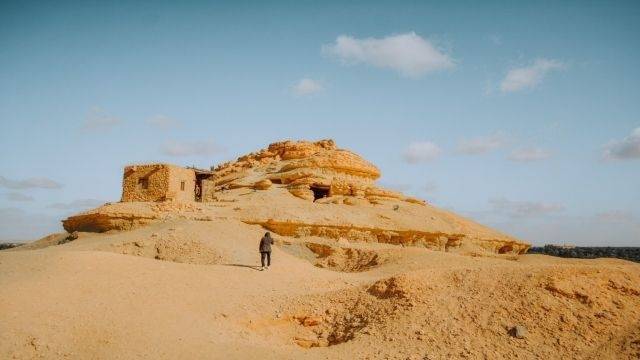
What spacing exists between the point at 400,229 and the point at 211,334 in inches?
610

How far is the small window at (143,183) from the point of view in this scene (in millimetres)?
22786

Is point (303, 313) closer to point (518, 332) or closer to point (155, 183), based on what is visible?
point (518, 332)

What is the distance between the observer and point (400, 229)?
73.7 feet

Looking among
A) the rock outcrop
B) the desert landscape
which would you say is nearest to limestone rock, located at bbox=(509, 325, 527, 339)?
the desert landscape

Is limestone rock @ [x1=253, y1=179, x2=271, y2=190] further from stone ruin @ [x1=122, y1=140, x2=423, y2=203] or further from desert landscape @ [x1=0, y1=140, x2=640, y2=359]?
desert landscape @ [x1=0, y1=140, x2=640, y2=359]

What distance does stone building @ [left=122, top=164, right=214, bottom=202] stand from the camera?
22312mm

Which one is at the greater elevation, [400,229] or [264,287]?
[400,229]

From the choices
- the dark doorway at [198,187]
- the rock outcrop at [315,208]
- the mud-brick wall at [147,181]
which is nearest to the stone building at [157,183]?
the mud-brick wall at [147,181]

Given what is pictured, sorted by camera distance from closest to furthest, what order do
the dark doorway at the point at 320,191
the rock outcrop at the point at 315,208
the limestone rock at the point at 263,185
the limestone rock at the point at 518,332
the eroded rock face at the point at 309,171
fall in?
the limestone rock at the point at 518,332 → the rock outcrop at the point at 315,208 → the eroded rock face at the point at 309,171 → the limestone rock at the point at 263,185 → the dark doorway at the point at 320,191

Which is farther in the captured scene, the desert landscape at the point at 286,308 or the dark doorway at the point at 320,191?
the dark doorway at the point at 320,191

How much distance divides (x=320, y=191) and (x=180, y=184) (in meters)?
8.81

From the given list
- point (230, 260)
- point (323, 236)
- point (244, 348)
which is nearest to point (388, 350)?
point (244, 348)

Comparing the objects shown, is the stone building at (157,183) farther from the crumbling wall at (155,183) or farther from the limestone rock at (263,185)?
the limestone rock at (263,185)

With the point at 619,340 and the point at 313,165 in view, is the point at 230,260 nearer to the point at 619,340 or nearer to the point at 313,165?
the point at 619,340
